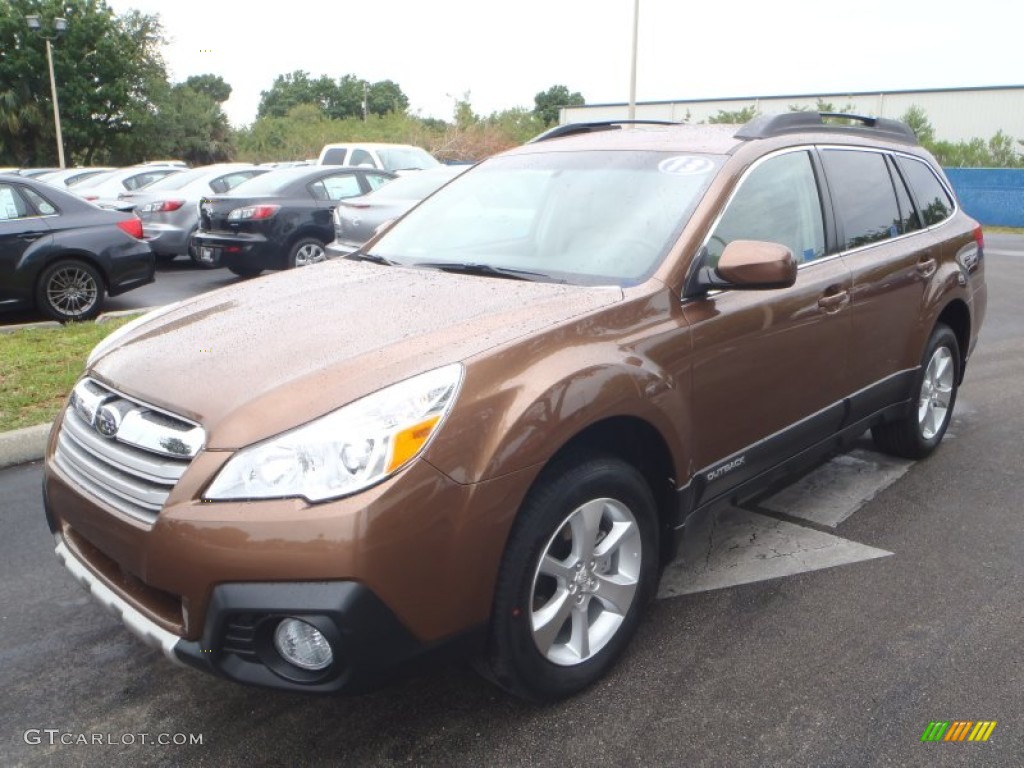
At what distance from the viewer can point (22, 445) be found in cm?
494

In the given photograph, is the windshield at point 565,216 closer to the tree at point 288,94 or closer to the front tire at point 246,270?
the front tire at point 246,270

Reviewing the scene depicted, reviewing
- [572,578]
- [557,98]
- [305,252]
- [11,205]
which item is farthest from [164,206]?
[557,98]

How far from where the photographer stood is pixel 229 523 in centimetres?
221

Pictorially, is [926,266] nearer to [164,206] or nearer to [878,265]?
[878,265]

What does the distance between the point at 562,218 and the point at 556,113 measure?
7515 centimetres

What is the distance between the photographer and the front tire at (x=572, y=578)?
2.51 m

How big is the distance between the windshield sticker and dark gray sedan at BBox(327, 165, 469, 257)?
6.30 meters

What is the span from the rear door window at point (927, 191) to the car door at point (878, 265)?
135 mm

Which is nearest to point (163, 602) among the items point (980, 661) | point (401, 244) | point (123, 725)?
point (123, 725)

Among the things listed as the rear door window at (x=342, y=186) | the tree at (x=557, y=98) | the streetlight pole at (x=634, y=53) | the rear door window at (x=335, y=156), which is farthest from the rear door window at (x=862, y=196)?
the tree at (x=557, y=98)

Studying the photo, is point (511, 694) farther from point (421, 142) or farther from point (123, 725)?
point (421, 142)

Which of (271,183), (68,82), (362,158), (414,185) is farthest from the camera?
(68,82)

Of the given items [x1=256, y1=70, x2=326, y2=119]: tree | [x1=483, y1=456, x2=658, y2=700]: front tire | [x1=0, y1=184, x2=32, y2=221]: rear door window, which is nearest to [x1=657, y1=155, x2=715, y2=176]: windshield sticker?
[x1=483, y1=456, x2=658, y2=700]: front tire

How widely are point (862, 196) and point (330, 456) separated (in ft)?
10.0
